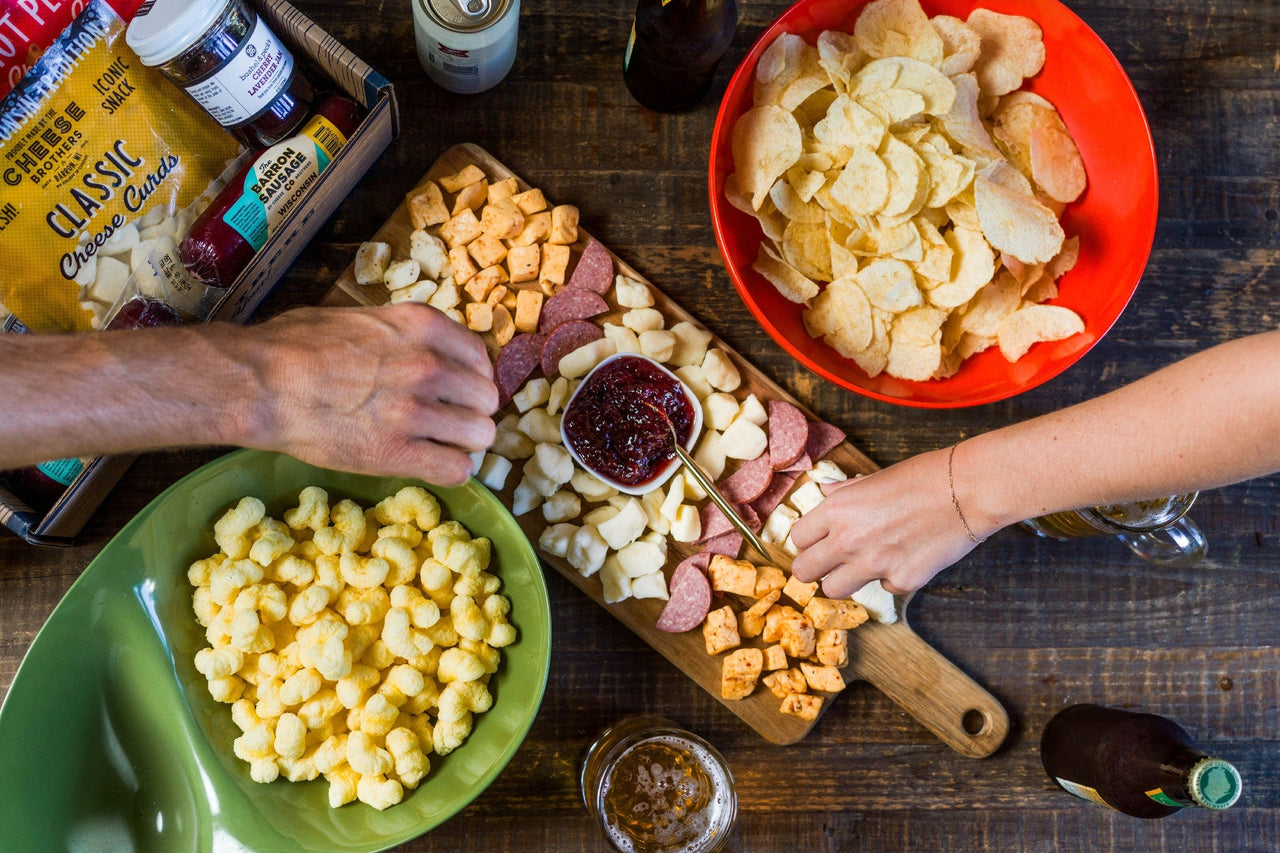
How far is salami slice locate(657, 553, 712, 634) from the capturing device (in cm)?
141

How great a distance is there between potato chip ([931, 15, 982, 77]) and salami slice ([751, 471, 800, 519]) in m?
0.67

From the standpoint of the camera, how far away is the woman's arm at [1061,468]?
1.00 metres

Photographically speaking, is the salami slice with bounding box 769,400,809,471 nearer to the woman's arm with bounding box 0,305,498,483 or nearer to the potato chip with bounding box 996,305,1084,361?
the potato chip with bounding box 996,305,1084,361

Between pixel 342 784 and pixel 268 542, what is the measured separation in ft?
1.19

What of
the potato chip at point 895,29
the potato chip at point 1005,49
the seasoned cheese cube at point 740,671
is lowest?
the seasoned cheese cube at point 740,671

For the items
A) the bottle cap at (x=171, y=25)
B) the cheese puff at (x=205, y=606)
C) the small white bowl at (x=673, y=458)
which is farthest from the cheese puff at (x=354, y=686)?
the bottle cap at (x=171, y=25)

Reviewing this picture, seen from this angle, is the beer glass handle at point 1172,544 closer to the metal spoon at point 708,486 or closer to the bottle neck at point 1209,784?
the bottle neck at point 1209,784

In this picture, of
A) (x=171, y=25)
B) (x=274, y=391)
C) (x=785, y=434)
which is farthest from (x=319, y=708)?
(x=171, y=25)

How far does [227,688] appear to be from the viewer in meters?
1.26

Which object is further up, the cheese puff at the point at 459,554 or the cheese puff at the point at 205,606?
the cheese puff at the point at 205,606

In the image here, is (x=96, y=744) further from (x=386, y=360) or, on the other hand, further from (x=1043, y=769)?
(x=1043, y=769)

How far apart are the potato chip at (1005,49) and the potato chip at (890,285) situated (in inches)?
13.1

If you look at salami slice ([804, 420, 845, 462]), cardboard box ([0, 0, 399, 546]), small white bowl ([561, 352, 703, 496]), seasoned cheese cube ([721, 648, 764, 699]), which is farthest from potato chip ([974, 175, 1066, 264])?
cardboard box ([0, 0, 399, 546])

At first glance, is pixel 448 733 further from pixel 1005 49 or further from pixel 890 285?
pixel 1005 49
